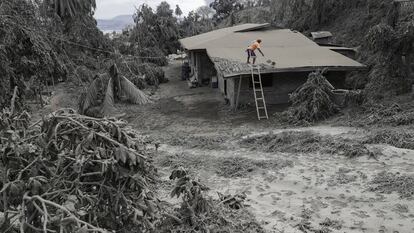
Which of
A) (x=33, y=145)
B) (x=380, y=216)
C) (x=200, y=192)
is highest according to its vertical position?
(x=33, y=145)

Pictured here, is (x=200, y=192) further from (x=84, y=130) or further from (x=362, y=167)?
(x=362, y=167)

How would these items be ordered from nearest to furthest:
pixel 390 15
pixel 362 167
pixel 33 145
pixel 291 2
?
pixel 33 145, pixel 362 167, pixel 390 15, pixel 291 2

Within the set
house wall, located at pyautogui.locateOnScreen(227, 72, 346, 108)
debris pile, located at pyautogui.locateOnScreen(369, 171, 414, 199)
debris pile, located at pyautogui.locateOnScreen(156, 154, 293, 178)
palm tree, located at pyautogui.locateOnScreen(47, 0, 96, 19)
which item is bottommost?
debris pile, located at pyautogui.locateOnScreen(156, 154, 293, 178)

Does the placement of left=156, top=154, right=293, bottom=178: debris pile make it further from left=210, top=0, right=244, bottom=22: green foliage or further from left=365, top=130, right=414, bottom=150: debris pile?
left=210, top=0, right=244, bottom=22: green foliage

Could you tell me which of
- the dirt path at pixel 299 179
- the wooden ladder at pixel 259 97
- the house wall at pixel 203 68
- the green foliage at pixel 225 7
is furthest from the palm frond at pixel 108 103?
the green foliage at pixel 225 7

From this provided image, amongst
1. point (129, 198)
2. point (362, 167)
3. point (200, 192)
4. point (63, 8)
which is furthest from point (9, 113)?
point (63, 8)

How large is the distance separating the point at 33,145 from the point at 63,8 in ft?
77.8

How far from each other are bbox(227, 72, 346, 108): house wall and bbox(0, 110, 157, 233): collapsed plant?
12.5 meters

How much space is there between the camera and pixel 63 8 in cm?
2692

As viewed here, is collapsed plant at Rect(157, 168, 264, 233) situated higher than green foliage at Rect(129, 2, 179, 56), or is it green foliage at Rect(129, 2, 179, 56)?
green foliage at Rect(129, 2, 179, 56)

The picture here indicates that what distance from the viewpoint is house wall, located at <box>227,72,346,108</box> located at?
1783cm

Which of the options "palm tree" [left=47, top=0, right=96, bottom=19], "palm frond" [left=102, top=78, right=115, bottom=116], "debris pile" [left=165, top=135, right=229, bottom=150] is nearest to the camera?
"debris pile" [left=165, top=135, right=229, bottom=150]

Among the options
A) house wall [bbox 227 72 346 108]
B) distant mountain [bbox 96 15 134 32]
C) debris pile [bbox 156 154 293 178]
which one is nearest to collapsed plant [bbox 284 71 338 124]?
house wall [bbox 227 72 346 108]

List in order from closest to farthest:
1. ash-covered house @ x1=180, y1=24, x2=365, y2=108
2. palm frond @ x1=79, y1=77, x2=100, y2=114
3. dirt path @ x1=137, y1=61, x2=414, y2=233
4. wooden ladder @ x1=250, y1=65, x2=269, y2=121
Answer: dirt path @ x1=137, y1=61, x2=414, y2=233 → palm frond @ x1=79, y1=77, x2=100, y2=114 → wooden ladder @ x1=250, y1=65, x2=269, y2=121 → ash-covered house @ x1=180, y1=24, x2=365, y2=108
